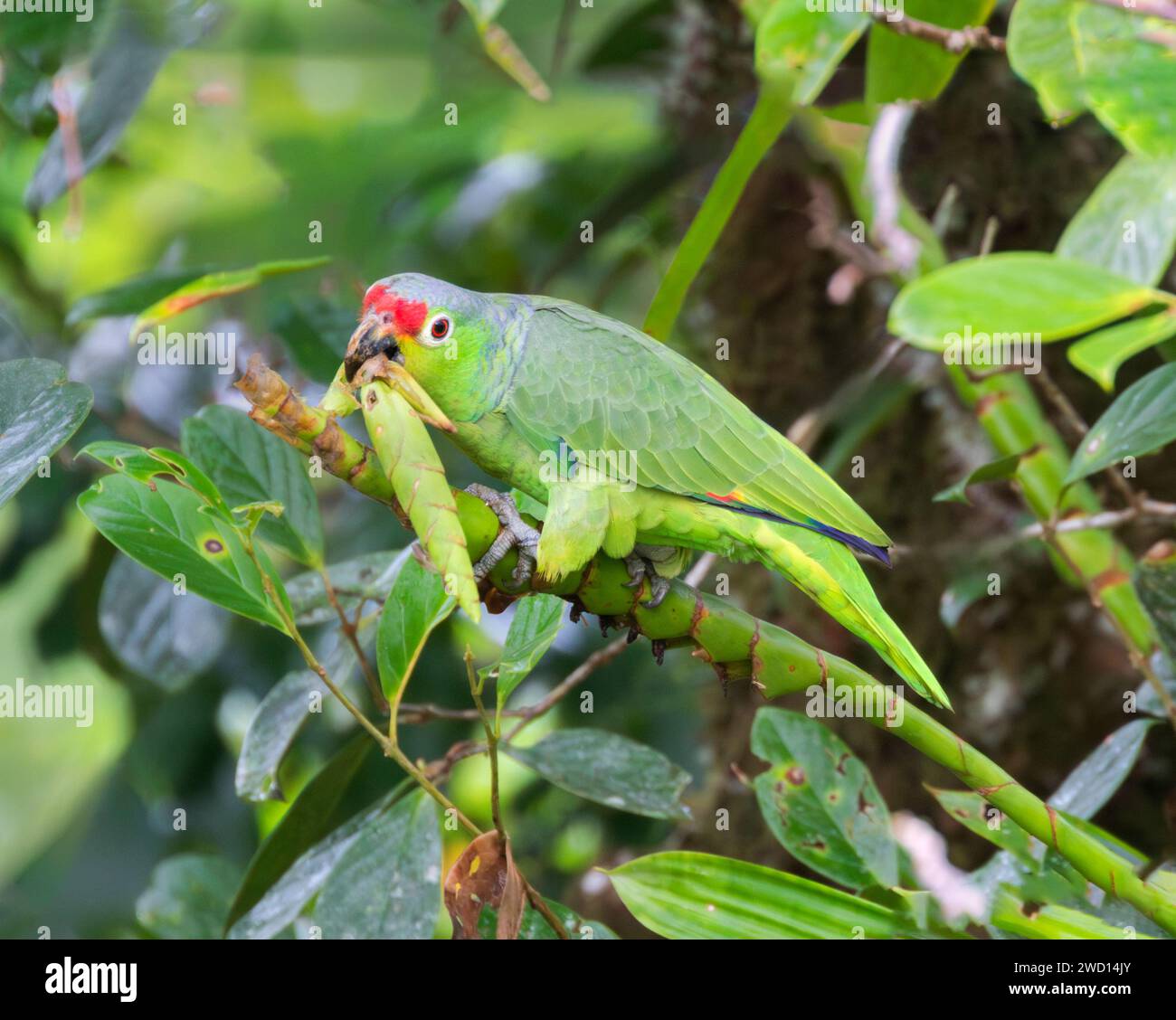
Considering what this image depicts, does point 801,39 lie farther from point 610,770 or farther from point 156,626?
point 156,626

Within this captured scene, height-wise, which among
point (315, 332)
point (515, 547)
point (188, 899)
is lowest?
point (188, 899)

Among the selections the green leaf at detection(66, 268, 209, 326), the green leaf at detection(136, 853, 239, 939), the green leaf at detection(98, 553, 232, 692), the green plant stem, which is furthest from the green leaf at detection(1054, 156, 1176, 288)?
the green leaf at detection(136, 853, 239, 939)

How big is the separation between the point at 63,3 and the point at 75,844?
151 cm

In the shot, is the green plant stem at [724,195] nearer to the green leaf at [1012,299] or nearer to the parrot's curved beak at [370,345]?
the parrot's curved beak at [370,345]

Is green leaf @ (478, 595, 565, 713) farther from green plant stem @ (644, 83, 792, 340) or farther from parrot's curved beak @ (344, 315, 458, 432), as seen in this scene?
green plant stem @ (644, 83, 792, 340)

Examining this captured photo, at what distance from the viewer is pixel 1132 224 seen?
1042 mm

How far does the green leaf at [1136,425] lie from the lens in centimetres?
109

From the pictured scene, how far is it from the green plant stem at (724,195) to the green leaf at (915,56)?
0.19 m

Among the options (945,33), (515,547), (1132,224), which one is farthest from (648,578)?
(945,33)

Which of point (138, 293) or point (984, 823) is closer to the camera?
point (984, 823)

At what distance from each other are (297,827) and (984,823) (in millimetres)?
790

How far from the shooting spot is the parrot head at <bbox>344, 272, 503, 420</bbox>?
107 cm

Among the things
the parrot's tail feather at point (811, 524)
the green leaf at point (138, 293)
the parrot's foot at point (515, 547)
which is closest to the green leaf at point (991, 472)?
the parrot's tail feather at point (811, 524)
